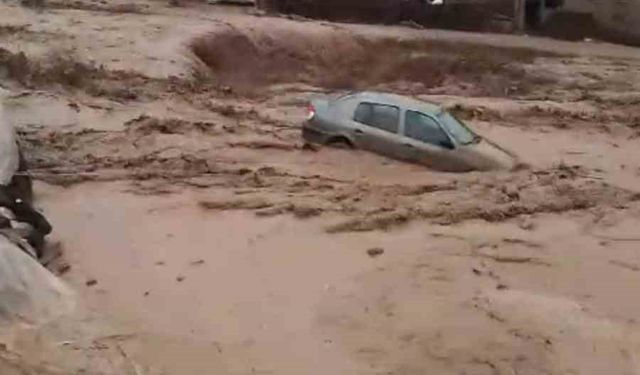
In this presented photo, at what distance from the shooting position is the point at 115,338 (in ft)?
33.3

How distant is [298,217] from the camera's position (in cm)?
1394

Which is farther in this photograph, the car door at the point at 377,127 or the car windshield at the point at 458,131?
the car door at the point at 377,127

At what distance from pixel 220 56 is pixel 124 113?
5.89m

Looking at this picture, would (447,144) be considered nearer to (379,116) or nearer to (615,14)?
(379,116)

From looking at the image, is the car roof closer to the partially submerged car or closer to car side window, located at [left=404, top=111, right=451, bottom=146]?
the partially submerged car

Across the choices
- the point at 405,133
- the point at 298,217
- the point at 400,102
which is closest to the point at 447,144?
the point at 405,133

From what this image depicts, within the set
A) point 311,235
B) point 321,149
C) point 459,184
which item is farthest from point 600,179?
point 311,235

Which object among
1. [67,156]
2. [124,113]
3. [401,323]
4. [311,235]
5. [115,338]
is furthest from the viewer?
A: [124,113]

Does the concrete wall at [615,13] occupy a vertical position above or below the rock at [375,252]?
above

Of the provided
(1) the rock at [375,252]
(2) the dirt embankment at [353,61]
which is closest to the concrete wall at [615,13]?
(2) the dirt embankment at [353,61]

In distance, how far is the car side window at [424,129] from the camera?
1577 cm

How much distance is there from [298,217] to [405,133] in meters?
2.76

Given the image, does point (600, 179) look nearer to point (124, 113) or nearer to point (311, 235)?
point (311, 235)

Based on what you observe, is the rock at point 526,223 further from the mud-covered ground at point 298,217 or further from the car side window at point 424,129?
the car side window at point 424,129
